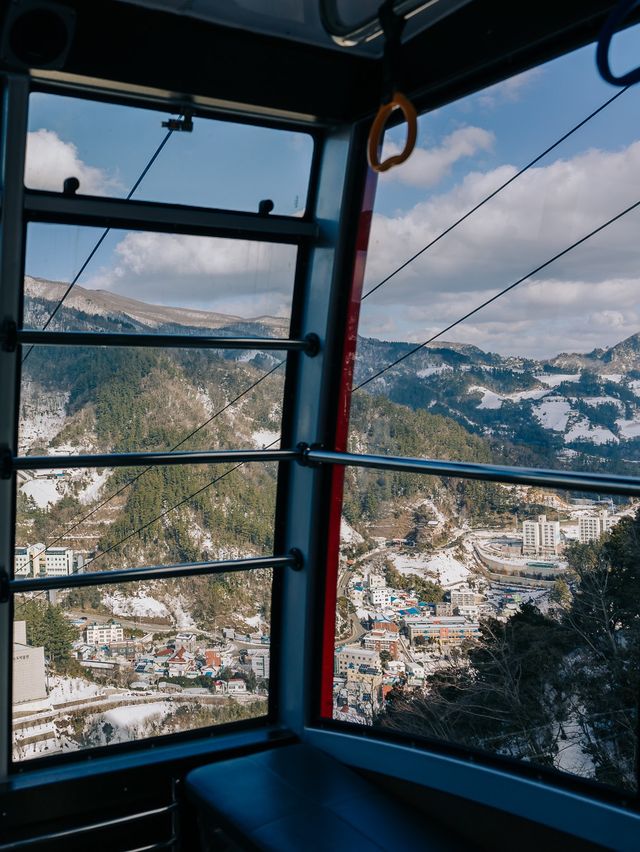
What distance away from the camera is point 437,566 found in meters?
3.20

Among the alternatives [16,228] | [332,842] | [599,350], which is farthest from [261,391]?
[332,842]

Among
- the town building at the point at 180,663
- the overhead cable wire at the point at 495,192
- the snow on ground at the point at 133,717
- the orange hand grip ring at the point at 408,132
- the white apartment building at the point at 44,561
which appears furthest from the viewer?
the town building at the point at 180,663

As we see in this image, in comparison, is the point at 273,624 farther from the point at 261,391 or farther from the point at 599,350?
the point at 599,350

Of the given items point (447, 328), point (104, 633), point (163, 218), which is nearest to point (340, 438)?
point (447, 328)

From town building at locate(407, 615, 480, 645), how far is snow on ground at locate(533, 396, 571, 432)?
835 mm

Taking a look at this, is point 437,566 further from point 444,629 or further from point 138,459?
point 138,459

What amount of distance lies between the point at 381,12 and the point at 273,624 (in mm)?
2347

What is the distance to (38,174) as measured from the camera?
2764 mm

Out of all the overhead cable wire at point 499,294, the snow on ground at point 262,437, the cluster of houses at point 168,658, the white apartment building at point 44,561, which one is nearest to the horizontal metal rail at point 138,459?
the snow on ground at point 262,437

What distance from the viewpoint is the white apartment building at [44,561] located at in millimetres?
2977

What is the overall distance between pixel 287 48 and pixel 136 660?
7.27 feet

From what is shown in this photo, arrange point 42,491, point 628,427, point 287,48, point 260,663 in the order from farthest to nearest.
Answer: point 260,663 < point 42,491 < point 287,48 < point 628,427

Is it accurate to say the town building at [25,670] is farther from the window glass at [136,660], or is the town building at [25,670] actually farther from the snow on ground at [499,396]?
the snow on ground at [499,396]

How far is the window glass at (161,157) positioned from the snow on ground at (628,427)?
4.62 feet
